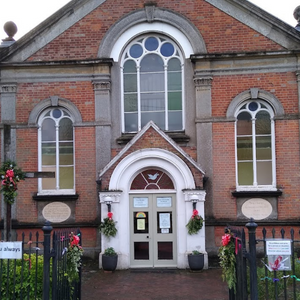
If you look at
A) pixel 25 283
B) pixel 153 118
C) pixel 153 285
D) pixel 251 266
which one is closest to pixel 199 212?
pixel 153 285

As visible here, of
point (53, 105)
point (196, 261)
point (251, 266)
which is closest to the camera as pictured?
point (251, 266)

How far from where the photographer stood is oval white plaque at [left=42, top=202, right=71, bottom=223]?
15.0 metres

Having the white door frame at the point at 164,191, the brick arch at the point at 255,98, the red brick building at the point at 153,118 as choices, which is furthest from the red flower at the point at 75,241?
the brick arch at the point at 255,98

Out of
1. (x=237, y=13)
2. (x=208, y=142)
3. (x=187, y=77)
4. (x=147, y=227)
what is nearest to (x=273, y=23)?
(x=237, y=13)

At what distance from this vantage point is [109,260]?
523 inches

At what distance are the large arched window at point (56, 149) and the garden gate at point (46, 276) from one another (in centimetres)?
679

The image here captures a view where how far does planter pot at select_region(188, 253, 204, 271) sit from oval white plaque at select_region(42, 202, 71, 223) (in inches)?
172

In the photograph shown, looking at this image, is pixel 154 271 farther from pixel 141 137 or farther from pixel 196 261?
pixel 141 137

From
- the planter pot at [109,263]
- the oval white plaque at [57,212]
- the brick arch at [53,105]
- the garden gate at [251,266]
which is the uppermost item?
the brick arch at [53,105]

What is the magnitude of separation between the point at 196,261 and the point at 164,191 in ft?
7.83

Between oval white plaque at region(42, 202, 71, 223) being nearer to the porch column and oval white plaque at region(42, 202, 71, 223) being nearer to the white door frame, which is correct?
the white door frame

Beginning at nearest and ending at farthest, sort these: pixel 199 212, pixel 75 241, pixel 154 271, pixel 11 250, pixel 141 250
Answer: pixel 11 250, pixel 75 241, pixel 154 271, pixel 199 212, pixel 141 250

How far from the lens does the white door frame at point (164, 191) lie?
13.7 metres

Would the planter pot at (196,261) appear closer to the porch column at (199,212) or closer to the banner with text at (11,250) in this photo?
the porch column at (199,212)
